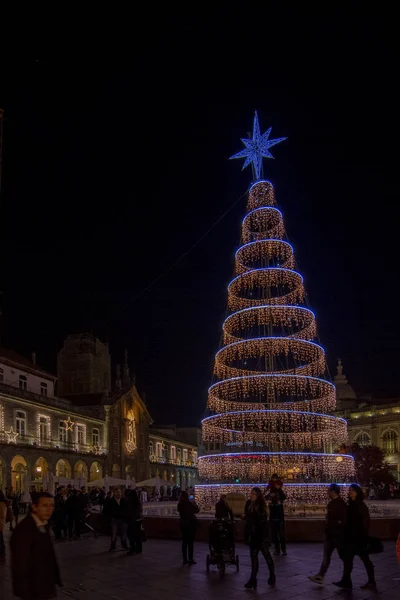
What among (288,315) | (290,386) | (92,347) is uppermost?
(92,347)

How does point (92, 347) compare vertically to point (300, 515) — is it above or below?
above

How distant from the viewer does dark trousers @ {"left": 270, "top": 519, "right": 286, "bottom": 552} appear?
1474 cm

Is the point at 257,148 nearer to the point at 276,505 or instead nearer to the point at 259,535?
the point at 276,505

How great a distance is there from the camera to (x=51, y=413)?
51156 millimetres

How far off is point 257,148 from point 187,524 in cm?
1781

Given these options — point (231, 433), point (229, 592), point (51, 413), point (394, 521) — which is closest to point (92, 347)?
point (51, 413)

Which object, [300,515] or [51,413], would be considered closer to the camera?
[300,515]

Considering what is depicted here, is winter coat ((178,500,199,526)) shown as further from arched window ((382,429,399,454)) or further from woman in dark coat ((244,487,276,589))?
arched window ((382,429,399,454))

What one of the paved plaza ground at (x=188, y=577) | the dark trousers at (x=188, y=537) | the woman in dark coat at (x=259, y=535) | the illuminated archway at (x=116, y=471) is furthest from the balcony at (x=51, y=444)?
the woman in dark coat at (x=259, y=535)

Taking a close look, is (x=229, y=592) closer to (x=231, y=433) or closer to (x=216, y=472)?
(x=216, y=472)

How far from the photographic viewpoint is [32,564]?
223 inches

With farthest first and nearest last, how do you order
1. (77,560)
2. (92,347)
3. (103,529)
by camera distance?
(92,347)
(103,529)
(77,560)

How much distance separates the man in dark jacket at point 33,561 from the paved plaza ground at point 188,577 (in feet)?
15.7

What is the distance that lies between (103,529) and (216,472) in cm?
445
